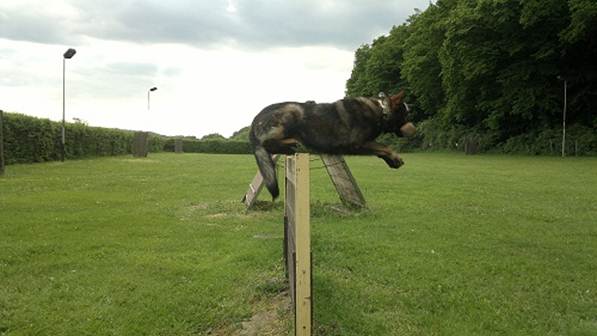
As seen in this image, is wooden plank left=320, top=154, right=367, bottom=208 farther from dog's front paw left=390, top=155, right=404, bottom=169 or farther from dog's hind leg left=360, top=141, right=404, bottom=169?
dog's hind leg left=360, top=141, right=404, bottom=169

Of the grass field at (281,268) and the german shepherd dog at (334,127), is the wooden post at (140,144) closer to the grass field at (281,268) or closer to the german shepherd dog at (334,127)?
the grass field at (281,268)

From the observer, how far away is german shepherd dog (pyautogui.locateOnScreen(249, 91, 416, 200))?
5.39 meters

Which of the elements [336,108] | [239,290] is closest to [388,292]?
[239,290]

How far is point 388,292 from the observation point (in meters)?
6.43

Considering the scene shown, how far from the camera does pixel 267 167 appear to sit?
19.8 feet

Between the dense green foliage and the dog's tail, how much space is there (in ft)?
112

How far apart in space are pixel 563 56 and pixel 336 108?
44796 millimetres

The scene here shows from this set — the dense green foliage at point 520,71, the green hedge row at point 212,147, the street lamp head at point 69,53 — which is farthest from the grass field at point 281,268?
the green hedge row at point 212,147

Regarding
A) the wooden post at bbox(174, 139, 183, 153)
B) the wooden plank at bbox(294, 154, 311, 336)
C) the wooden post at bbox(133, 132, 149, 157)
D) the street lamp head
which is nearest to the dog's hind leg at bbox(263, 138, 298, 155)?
the wooden plank at bbox(294, 154, 311, 336)

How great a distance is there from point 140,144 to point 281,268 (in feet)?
131

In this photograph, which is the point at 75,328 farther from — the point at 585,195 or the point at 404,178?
the point at 404,178

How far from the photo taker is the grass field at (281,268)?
5.62 meters

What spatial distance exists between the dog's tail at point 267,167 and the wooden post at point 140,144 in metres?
40.6

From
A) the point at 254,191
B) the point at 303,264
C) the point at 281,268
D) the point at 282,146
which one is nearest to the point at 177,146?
the point at 254,191
